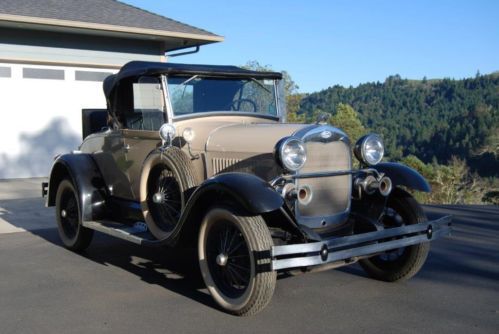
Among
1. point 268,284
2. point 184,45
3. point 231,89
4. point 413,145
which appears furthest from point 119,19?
point 413,145

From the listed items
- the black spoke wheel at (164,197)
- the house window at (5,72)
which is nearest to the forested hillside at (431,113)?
the house window at (5,72)

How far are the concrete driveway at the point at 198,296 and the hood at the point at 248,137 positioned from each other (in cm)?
120

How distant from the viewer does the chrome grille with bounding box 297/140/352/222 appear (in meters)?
4.70

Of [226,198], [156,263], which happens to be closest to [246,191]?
[226,198]

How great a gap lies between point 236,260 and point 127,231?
58.1 inches

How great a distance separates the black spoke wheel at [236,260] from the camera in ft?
13.2

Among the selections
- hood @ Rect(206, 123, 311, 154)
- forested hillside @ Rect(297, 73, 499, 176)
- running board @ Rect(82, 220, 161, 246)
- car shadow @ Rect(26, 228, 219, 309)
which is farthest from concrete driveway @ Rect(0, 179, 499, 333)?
forested hillside @ Rect(297, 73, 499, 176)

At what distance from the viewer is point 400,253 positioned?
5.17 meters

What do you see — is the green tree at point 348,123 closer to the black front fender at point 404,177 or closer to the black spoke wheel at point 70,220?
the black spoke wheel at point 70,220

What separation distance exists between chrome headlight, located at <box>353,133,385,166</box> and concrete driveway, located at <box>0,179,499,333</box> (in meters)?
1.08

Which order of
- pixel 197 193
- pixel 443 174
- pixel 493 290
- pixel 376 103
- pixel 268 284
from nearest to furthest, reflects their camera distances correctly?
pixel 268 284 → pixel 197 193 → pixel 493 290 → pixel 443 174 → pixel 376 103

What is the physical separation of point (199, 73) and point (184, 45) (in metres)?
10.0

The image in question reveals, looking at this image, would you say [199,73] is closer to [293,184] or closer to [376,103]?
[293,184]

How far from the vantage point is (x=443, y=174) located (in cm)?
1895
